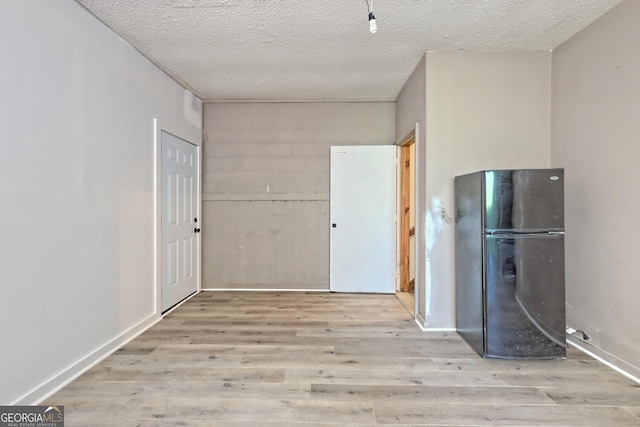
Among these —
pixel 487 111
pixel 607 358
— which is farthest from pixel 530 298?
pixel 487 111

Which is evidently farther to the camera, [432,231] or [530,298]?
[432,231]

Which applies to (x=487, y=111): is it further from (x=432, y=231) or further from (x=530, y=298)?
(x=530, y=298)

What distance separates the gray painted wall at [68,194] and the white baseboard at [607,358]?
11.8 feet

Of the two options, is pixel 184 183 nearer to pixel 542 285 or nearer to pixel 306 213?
pixel 306 213

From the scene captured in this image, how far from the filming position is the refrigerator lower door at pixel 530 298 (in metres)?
2.33

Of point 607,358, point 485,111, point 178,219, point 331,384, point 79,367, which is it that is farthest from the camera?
point 178,219

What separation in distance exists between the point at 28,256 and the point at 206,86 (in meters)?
2.58

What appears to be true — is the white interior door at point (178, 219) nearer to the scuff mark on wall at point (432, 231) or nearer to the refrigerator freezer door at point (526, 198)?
the scuff mark on wall at point (432, 231)

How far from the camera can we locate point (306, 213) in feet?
14.1

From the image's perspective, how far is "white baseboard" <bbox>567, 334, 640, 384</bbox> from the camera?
6.89ft

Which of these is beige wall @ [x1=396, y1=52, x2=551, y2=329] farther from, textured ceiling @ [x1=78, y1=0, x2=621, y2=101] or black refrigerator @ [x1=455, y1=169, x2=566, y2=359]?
black refrigerator @ [x1=455, y1=169, x2=566, y2=359]

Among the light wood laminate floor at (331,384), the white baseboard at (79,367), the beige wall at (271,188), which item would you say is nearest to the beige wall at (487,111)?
the beige wall at (271,188)

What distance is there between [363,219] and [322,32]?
2274 mm

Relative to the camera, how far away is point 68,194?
2.09 meters
